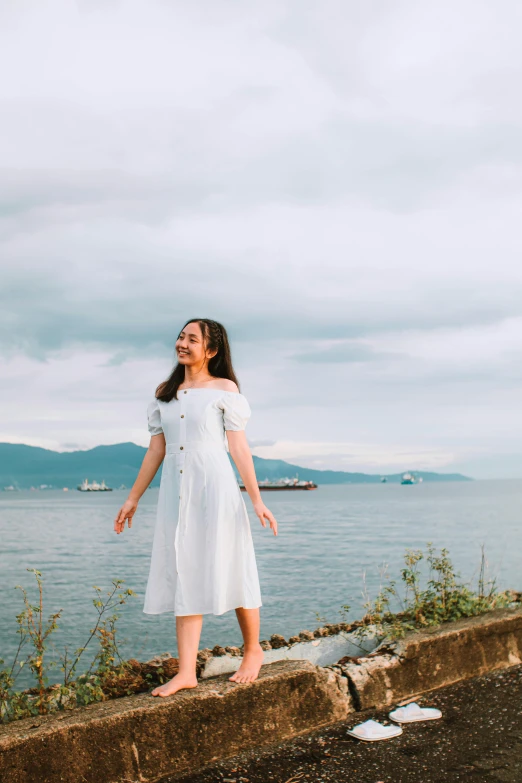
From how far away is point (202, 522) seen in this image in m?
3.78

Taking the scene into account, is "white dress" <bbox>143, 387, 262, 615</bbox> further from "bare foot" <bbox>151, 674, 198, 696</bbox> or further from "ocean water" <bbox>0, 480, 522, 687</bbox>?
"ocean water" <bbox>0, 480, 522, 687</bbox>

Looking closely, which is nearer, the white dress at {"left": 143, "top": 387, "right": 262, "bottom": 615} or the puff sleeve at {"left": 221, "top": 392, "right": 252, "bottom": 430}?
the white dress at {"left": 143, "top": 387, "right": 262, "bottom": 615}

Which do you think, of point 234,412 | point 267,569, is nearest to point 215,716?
point 234,412

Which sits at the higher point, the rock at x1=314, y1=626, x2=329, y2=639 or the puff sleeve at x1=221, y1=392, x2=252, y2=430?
the puff sleeve at x1=221, y1=392, x2=252, y2=430

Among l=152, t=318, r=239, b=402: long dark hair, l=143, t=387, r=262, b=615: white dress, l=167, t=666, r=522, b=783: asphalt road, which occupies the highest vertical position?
l=152, t=318, r=239, b=402: long dark hair

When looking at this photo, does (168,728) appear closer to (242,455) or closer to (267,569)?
(242,455)

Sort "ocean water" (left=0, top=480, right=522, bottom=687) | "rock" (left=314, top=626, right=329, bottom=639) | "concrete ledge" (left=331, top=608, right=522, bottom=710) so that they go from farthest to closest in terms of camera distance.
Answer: "ocean water" (left=0, top=480, right=522, bottom=687) → "rock" (left=314, top=626, right=329, bottom=639) → "concrete ledge" (left=331, top=608, right=522, bottom=710)

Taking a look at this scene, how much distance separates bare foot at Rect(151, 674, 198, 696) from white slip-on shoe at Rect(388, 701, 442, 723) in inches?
47.7

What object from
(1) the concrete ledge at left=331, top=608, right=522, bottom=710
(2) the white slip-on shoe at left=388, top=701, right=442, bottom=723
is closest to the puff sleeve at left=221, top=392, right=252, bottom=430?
(1) the concrete ledge at left=331, top=608, right=522, bottom=710

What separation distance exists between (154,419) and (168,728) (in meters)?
1.68

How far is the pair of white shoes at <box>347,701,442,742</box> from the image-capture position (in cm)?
365

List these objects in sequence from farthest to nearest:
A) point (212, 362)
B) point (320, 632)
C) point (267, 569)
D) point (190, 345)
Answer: point (267, 569)
point (320, 632)
point (212, 362)
point (190, 345)

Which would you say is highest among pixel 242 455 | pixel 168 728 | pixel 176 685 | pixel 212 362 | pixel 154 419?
pixel 212 362

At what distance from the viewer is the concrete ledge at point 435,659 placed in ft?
13.5
